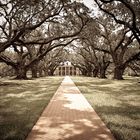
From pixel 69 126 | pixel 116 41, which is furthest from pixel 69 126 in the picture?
pixel 116 41

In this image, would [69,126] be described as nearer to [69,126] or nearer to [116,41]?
[69,126]

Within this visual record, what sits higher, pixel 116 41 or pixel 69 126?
pixel 116 41

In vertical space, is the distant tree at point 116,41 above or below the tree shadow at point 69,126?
above

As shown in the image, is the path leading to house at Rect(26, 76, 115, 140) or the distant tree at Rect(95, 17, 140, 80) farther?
the distant tree at Rect(95, 17, 140, 80)

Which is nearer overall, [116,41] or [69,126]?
[69,126]

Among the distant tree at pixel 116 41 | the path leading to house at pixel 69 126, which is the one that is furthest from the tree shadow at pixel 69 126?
the distant tree at pixel 116 41

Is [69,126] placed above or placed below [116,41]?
below

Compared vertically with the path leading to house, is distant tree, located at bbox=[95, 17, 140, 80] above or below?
above

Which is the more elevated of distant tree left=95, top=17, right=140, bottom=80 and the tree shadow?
distant tree left=95, top=17, right=140, bottom=80

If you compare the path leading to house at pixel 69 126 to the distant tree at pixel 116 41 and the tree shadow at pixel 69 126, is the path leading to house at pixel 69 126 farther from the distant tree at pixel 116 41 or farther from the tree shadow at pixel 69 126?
the distant tree at pixel 116 41

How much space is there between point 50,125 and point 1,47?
16431 millimetres

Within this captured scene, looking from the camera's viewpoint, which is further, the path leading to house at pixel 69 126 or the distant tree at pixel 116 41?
the distant tree at pixel 116 41

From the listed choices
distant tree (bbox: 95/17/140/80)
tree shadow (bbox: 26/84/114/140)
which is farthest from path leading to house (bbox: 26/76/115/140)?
distant tree (bbox: 95/17/140/80)

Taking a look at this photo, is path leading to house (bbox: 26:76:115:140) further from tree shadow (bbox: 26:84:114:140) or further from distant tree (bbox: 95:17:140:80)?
distant tree (bbox: 95:17:140:80)
